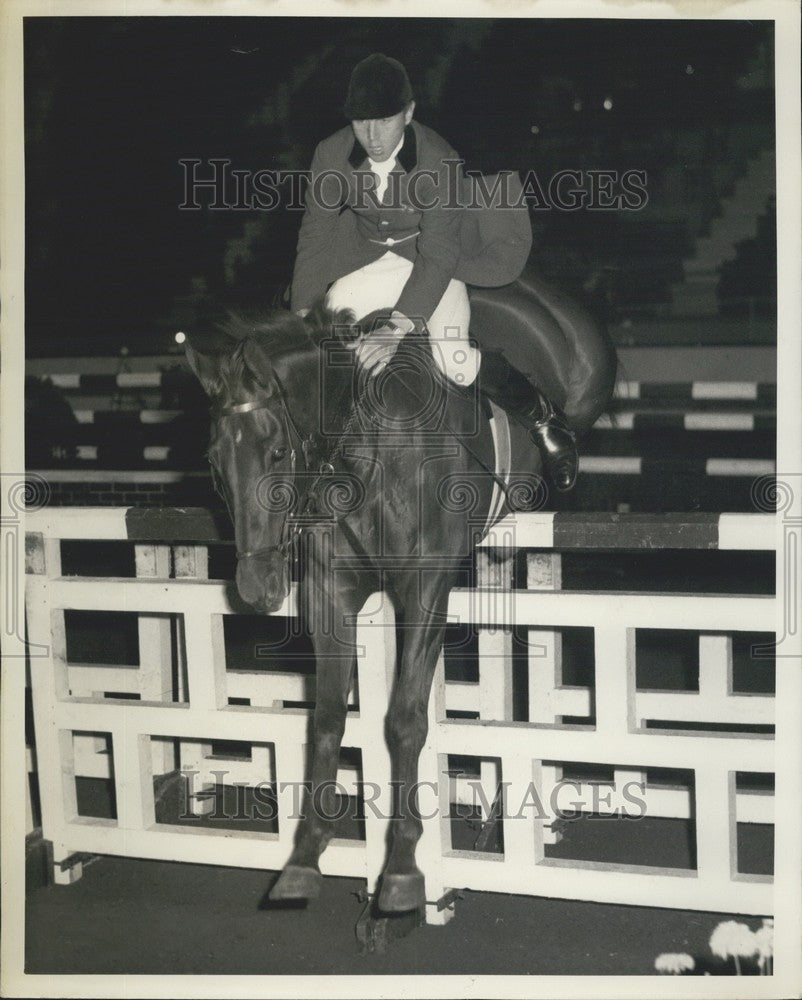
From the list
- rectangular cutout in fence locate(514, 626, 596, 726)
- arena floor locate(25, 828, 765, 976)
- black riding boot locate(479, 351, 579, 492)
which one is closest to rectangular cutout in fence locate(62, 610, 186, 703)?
arena floor locate(25, 828, 765, 976)

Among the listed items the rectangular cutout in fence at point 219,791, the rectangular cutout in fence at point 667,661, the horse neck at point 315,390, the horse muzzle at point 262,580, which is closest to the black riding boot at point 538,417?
the horse neck at point 315,390

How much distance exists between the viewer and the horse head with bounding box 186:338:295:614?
1.47 meters

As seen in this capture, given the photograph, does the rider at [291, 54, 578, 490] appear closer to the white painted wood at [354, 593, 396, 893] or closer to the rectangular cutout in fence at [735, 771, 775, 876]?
the white painted wood at [354, 593, 396, 893]

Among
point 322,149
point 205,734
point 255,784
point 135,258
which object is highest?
point 135,258

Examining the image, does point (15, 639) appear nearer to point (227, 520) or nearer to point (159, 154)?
point (227, 520)

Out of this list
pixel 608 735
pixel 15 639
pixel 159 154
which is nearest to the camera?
pixel 608 735

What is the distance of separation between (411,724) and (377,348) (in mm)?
626

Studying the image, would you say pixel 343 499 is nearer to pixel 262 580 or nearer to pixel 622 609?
pixel 262 580

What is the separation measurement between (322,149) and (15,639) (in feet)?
3.58

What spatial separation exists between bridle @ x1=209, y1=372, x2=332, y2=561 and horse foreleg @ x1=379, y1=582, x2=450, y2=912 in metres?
0.27

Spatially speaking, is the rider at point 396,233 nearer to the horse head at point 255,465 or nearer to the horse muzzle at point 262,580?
the horse head at point 255,465

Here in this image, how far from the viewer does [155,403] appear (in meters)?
5.18

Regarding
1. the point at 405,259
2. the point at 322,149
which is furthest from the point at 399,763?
the point at 322,149

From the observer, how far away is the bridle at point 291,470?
1.50 m
